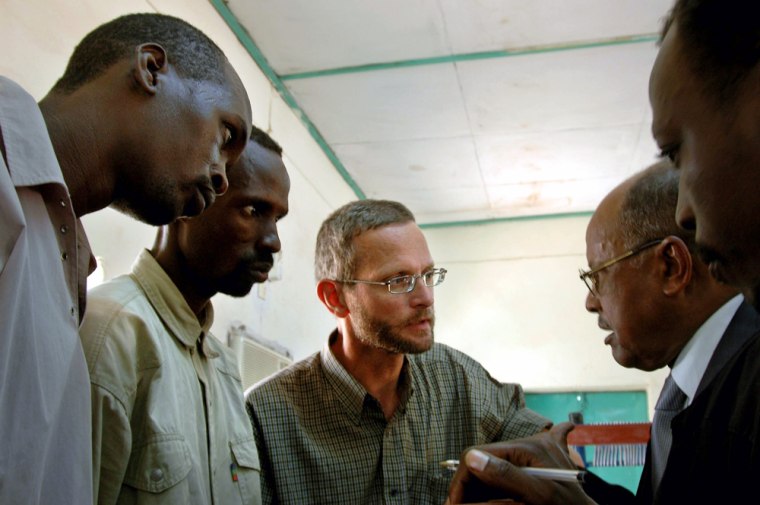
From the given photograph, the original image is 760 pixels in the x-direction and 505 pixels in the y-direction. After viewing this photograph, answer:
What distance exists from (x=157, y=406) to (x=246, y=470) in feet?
1.13

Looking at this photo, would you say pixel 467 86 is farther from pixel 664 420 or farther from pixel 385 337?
pixel 664 420

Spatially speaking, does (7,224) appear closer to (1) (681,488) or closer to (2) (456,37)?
(1) (681,488)

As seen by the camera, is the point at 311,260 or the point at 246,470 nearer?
the point at 246,470

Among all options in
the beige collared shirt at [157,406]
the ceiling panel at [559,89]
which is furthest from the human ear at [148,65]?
the ceiling panel at [559,89]

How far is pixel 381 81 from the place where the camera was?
12.0 feet

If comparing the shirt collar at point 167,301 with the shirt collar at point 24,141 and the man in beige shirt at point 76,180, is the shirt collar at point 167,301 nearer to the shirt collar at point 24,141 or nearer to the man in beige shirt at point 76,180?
the man in beige shirt at point 76,180

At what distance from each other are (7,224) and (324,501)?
110cm

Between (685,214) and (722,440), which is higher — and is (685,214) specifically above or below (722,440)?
above

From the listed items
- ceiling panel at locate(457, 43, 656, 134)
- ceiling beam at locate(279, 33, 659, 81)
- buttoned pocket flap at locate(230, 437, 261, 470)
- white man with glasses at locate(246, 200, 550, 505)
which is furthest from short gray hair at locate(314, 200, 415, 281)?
ceiling panel at locate(457, 43, 656, 134)

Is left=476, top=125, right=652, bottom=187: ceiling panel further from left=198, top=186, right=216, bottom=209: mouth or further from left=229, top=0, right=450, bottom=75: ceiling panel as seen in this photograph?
left=198, top=186, right=216, bottom=209: mouth

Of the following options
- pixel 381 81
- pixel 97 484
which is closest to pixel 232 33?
pixel 381 81

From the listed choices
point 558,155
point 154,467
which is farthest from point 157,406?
point 558,155

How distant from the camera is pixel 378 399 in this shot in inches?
73.6

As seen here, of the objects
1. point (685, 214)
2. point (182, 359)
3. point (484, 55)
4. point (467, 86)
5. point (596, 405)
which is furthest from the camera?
point (596, 405)
